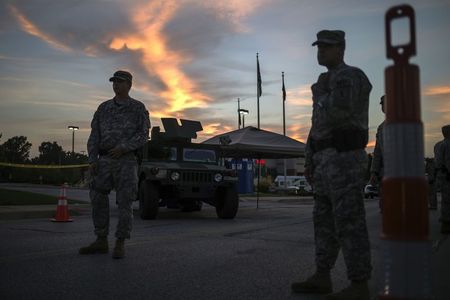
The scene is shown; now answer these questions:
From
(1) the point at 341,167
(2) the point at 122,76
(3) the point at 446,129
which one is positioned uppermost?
(2) the point at 122,76

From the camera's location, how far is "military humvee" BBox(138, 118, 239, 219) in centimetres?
969

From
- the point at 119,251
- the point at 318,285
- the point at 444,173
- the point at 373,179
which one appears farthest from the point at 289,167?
the point at 318,285

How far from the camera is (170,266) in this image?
454 centimetres

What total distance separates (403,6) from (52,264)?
13.1 ft

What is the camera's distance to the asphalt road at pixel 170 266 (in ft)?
11.6

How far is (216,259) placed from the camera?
4.97 m

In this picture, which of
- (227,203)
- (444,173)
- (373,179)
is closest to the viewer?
(373,179)

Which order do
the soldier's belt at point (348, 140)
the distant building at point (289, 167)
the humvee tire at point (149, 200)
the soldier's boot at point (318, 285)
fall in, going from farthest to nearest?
the distant building at point (289, 167) → the humvee tire at point (149, 200) → the soldier's boot at point (318, 285) → the soldier's belt at point (348, 140)

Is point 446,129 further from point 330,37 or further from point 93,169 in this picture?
point 93,169

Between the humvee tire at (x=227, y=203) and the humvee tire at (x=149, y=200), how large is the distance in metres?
1.37

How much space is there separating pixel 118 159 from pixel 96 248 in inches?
37.4

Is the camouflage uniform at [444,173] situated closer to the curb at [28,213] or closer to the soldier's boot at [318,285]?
the soldier's boot at [318,285]

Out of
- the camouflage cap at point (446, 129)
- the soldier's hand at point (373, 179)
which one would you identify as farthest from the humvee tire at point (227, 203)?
the soldier's hand at point (373, 179)

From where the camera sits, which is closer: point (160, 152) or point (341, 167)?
point (341, 167)
